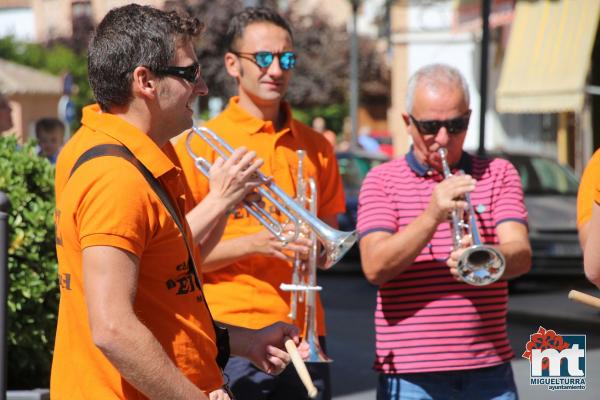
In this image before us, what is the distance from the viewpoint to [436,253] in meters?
4.13

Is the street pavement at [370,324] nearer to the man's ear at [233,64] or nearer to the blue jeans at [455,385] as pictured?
the blue jeans at [455,385]

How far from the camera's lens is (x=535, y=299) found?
12953mm

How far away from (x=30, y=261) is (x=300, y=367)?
10.8 ft

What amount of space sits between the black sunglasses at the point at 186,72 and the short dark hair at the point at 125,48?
0.05ft

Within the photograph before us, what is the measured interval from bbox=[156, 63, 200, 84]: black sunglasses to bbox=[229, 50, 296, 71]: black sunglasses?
1653 millimetres

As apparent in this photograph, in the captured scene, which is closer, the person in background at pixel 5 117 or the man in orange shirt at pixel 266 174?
the man in orange shirt at pixel 266 174

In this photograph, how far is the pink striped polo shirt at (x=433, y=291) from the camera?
4.04 metres

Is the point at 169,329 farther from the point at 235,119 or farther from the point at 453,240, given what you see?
the point at 235,119

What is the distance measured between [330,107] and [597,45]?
32691 millimetres

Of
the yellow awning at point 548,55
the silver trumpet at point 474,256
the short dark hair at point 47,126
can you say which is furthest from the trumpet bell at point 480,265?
the yellow awning at point 548,55

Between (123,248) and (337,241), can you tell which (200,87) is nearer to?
(123,248)

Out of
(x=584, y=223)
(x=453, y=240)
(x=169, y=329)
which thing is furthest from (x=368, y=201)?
(x=169, y=329)

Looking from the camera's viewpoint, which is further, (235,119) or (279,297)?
(235,119)

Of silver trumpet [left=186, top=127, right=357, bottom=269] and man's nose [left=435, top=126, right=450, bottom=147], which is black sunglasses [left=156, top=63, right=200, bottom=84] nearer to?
silver trumpet [left=186, top=127, right=357, bottom=269]
